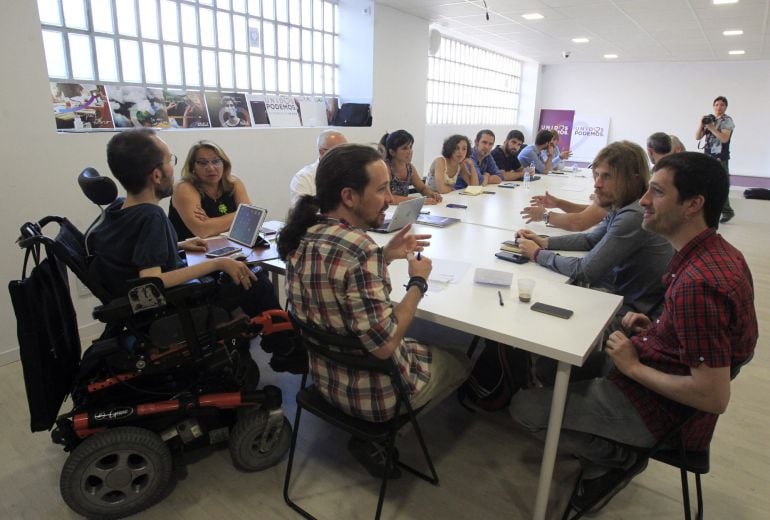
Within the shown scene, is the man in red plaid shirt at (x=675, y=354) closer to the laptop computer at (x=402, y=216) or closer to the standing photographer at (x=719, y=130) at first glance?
the laptop computer at (x=402, y=216)

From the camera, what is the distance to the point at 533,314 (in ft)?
4.83

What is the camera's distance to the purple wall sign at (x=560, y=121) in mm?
10648

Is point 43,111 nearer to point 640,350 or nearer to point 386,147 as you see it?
point 386,147

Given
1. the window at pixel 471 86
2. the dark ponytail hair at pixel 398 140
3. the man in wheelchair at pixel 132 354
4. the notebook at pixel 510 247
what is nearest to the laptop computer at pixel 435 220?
the notebook at pixel 510 247

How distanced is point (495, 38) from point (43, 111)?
6.38 meters

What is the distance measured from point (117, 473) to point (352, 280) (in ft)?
3.47

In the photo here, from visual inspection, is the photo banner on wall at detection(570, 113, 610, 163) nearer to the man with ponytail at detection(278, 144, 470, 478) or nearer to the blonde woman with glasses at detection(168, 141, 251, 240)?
the blonde woman with glasses at detection(168, 141, 251, 240)

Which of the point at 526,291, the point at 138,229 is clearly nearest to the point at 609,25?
the point at 526,291

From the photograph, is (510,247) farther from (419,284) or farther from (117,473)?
(117,473)

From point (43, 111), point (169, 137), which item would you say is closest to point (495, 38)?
point (169, 137)

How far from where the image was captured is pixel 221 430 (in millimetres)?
1746

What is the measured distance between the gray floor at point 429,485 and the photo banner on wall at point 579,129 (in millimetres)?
9637

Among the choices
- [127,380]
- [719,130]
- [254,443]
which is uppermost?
[719,130]

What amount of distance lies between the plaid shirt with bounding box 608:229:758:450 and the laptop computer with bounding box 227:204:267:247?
159 centimetres
